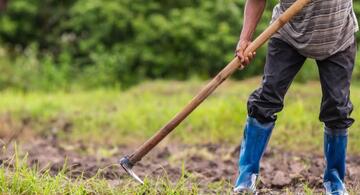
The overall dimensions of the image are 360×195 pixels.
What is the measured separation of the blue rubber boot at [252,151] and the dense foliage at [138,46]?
6.49 m

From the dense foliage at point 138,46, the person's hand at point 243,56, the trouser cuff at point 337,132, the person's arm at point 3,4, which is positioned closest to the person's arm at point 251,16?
the person's hand at point 243,56

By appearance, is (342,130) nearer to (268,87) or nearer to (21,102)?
(268,87)

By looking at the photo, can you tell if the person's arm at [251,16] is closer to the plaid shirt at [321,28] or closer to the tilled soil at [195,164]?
the plaid shirt at [321,28]

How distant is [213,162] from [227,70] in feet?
8.03

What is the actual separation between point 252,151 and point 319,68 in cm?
60

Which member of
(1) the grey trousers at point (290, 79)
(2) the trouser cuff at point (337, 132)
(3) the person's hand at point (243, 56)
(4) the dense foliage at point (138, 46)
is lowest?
(4) the dense foliage at point (138, 46)

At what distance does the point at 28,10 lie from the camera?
12758mm

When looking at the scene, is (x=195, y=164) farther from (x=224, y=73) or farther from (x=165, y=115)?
(x=224, y=73)

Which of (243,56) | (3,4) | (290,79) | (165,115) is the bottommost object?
(165,115)

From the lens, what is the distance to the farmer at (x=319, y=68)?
4.14 metres

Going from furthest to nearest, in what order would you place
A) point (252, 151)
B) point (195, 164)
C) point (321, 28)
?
1. point (195, 164)
2. point (252, 151)
3. point (321, 28)

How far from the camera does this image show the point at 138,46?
38.3ft

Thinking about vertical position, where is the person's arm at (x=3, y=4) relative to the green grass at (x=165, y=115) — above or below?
above

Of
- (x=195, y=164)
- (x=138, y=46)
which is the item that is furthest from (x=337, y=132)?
(x=138, y=46)
